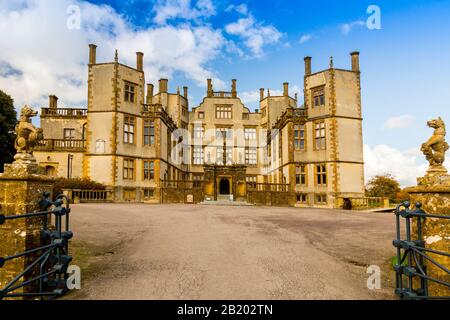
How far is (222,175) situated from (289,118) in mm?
9431

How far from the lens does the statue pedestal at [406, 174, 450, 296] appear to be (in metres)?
4.73

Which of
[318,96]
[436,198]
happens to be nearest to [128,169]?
[318,96]

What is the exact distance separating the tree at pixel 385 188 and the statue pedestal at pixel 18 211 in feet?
131

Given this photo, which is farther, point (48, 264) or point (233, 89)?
point (233, 89)

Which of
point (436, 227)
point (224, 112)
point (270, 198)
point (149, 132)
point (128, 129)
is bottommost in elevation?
point (270, 198)

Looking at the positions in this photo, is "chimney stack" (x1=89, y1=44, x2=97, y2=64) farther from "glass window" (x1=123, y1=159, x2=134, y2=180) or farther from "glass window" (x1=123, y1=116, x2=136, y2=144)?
"glass window" (x1=123, y1=159, x2=134, y2=180)

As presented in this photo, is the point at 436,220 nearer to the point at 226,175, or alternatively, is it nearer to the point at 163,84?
the point at 226,175

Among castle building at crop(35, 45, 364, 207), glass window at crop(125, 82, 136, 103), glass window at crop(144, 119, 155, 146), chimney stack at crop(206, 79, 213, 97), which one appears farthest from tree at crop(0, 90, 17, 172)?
chimney stack at crop(206, 79, 213, 97)

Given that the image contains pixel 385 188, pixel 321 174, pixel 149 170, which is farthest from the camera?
pixel 385 188

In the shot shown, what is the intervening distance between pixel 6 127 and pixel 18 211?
31209mm

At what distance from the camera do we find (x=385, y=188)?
1476 inches

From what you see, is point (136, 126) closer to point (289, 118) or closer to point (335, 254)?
point (289, 118)

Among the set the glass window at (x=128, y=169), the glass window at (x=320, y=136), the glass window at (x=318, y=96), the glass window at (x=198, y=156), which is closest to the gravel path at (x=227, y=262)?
the glass window at (x=128, y=169)
